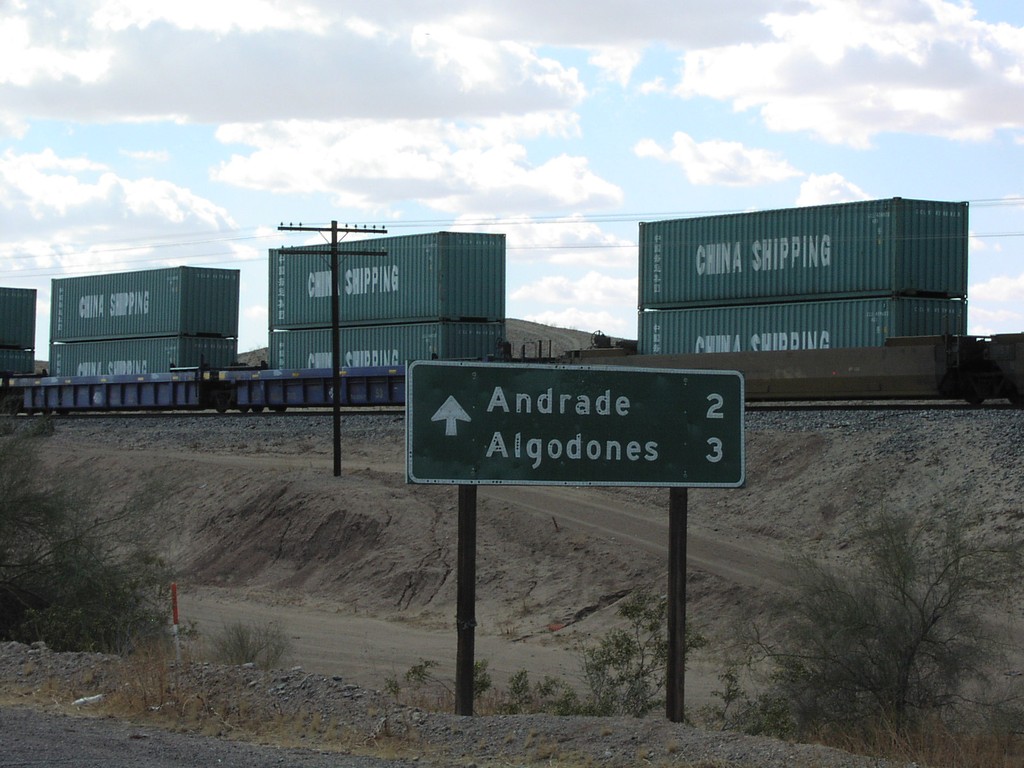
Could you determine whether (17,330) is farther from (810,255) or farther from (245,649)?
(245,649)

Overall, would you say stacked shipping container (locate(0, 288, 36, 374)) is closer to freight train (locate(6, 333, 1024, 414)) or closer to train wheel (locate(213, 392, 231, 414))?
train wheel (locate(213, 392, 231, 414))

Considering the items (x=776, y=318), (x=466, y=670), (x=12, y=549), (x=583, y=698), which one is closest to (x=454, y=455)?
(x=466, y=670)

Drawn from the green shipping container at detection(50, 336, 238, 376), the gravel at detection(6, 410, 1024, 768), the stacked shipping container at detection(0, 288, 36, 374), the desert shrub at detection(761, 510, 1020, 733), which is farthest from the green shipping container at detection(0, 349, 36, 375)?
the desert shrub at detection(761, 510, 1020, 733)

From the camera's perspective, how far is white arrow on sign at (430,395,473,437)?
10.1 m

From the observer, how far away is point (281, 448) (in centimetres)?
3716

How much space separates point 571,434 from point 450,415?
3.33ft

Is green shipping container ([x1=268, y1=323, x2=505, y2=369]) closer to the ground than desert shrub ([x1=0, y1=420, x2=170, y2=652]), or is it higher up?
higher up

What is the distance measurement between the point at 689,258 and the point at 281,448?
12745 millimetres

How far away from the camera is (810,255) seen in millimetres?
31922

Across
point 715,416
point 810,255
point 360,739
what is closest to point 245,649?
point 360,739

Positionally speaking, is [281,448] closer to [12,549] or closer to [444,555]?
[444,555]

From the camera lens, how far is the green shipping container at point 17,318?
198 ft

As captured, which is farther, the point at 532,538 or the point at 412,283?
the point at 412,283

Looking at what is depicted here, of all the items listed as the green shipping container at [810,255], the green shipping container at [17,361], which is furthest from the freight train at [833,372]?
the green shipping container at [17,361]
